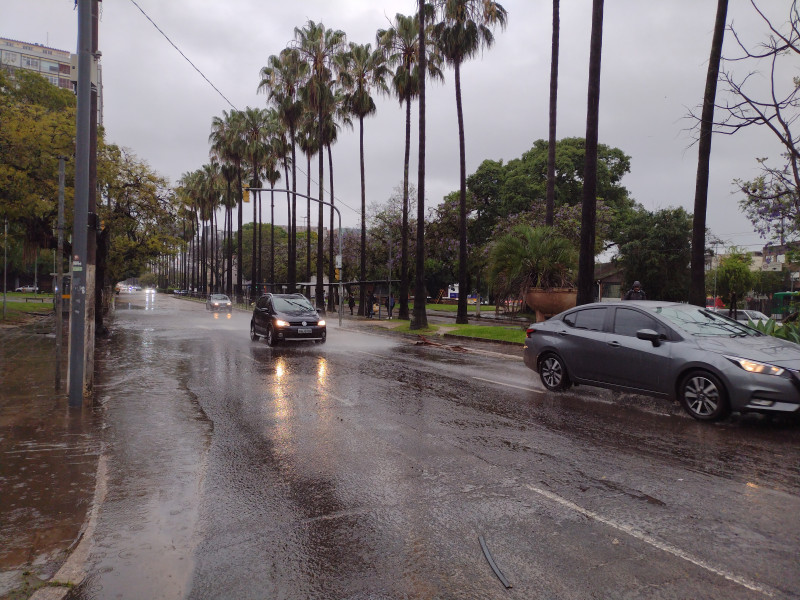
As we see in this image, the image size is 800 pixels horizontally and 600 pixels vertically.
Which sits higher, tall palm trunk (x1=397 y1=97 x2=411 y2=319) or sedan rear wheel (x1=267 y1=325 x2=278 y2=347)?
tall palm trunk (x1=397 y1=97 x2=411 y2=319)

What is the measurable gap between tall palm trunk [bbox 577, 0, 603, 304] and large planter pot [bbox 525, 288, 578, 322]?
424cm

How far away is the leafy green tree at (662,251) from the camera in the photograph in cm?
4404

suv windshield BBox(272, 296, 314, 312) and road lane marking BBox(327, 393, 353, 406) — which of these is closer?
road lane marking BBox(327, 393, 353, 406)

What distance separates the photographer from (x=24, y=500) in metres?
4.81

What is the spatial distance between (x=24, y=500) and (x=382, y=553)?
310cm

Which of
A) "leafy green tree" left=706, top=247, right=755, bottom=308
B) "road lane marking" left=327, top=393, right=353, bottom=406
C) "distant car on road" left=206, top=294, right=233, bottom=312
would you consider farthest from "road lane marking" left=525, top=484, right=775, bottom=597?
"leafy green tree" left=706, top=247, right=755, bottom=308

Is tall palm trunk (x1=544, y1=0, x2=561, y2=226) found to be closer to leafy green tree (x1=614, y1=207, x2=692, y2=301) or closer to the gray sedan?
the gray sedan

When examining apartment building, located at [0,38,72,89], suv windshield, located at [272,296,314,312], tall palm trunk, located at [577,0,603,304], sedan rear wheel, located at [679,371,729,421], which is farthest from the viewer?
apartment building, located at [0,38,72,89]

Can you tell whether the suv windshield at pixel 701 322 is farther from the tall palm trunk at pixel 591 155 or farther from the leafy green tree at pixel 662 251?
the leafy green tree at pixel 662 251

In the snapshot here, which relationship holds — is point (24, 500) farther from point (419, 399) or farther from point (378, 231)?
point (378, 231)

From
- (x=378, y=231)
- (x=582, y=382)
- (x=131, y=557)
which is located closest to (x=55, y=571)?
Result: (x=131, y=557)

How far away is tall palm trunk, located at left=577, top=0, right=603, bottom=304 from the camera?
15570 millimetres

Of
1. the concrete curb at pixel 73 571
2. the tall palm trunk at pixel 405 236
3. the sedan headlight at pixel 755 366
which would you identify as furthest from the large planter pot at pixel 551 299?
the concrete curb at pixel 73 571

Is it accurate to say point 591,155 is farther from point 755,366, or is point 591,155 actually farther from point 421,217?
point 421,217
